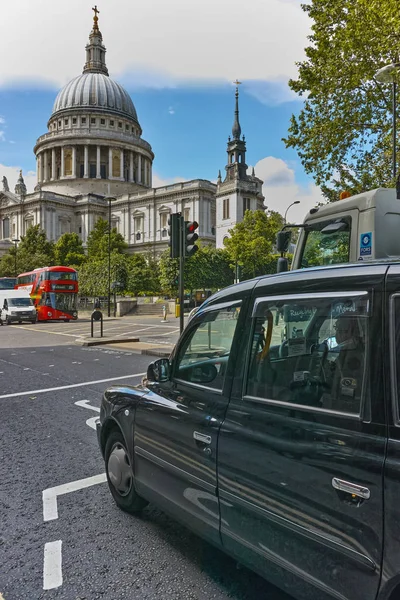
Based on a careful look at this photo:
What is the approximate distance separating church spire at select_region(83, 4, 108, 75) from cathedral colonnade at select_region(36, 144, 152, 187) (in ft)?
68.9

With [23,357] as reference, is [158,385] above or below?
above

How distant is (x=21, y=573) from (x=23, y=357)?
1097 cm

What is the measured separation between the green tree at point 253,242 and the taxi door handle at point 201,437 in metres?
45.0

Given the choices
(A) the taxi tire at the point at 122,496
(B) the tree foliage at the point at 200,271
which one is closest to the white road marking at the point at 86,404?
(A) the taxi tire at the point at 122,496

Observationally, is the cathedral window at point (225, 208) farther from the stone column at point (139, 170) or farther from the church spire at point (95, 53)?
the church spire at point (95, 53)

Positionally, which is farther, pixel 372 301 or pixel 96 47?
pixel 96 47

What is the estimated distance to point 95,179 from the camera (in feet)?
309

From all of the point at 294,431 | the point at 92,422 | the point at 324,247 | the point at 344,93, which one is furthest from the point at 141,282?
the point at 294,431

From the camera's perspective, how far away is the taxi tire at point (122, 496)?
11.3 ft

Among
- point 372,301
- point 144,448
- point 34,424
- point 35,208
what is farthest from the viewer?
point 35,208

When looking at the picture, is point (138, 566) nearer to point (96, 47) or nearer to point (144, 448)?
point (144, 448)

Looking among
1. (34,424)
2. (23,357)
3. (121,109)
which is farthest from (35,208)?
(34,424)

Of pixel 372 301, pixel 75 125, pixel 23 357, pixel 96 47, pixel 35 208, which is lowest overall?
pixel 23 357

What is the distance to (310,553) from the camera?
6.56 ft
